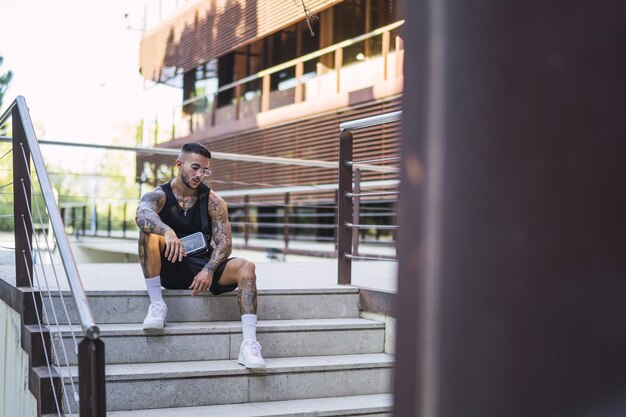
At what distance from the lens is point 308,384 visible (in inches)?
150

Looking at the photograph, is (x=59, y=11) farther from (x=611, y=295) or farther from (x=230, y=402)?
(x=611, y=295)

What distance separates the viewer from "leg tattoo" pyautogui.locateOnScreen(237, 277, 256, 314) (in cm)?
384

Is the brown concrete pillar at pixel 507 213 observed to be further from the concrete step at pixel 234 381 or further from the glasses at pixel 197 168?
the glasses at pixel 197 168

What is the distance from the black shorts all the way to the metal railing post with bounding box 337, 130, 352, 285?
1014 millimetres

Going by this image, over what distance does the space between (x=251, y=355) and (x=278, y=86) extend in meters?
13.2

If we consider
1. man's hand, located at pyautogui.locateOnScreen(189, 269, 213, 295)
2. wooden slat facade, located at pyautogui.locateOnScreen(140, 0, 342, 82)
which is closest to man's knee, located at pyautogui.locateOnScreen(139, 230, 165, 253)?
man's hand, located at pyautogui.locateOnScreen(189, 269, 213, 295)

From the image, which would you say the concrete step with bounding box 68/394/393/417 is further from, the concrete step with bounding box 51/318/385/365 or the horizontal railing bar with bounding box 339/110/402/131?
the horizontal railing bar with bounding box 339/110/402/131

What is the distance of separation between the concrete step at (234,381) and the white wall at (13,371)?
0.40 meters

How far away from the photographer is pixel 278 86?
16.4 m

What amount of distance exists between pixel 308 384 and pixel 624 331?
303 centimetres

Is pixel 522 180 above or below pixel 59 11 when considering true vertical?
below

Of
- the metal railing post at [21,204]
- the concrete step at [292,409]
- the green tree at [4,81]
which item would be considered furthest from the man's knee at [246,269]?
the green tree at [4,81]

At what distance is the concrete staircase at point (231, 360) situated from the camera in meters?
3.49

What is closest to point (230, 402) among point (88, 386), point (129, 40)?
point (88, 386)
